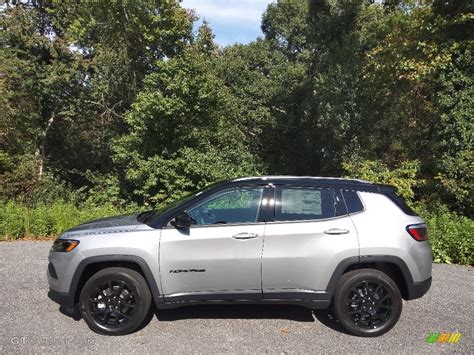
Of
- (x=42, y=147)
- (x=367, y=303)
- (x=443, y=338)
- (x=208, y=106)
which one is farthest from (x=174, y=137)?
(x=443, y=338)

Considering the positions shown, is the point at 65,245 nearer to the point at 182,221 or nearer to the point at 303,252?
the point at 182,221

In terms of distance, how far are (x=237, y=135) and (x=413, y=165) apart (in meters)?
6.97

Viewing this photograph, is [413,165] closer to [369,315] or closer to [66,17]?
[369,315]

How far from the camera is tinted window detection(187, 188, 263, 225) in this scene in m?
4.44

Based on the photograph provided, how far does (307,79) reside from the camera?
2020 centimetres

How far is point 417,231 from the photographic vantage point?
4414mm

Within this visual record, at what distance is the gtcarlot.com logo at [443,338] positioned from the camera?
4289 millimetres

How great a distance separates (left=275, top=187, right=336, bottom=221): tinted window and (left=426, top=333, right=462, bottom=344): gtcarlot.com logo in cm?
160

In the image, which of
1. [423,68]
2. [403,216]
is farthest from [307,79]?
[403,216]

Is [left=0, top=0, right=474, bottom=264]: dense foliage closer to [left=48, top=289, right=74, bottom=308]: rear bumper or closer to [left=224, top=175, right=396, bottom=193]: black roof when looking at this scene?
[left=224, top=175, right=396, bottom=193]: black roof

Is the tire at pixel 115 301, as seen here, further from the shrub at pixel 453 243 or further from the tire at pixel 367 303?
the shrub at pixel 453 243

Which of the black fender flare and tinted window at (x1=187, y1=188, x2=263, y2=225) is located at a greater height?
tinted window at (x1=187, y1=188, x2=263, y2=225)

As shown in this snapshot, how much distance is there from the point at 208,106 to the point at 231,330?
384 inches

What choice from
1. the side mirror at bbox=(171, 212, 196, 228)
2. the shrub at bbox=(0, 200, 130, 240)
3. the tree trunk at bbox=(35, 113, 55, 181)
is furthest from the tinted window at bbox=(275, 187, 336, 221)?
the tree trunk at bbox=(35, 113, 55, 181)
